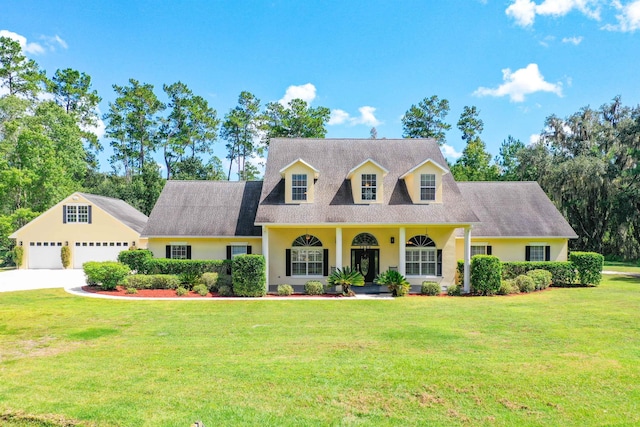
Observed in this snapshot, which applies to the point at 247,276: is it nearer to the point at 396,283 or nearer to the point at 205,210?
the point at 396,283

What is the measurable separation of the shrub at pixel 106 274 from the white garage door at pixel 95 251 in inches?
389

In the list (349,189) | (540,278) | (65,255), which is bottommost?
(540,278)

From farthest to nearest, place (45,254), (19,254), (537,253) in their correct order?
(45,254)
(19,254)
(537,253)

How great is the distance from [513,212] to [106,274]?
2168cm

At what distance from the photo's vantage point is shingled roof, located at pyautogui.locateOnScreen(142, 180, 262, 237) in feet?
66.6

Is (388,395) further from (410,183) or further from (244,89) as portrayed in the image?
(244,89)

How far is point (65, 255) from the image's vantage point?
88.6 feet

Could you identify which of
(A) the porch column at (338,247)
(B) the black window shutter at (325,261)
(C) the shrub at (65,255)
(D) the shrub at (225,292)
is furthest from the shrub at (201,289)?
(C) the shrub at (65,255)

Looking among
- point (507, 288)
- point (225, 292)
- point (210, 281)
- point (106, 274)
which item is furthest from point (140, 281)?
point (507, 288)

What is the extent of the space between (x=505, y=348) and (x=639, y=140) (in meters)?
33.6

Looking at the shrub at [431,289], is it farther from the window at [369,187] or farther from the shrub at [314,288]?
the window at [369,187]

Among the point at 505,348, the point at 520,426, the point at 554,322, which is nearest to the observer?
the point at 520,426

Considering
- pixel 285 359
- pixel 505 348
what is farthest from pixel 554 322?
pixel 285 359

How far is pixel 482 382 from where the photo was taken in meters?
6.70
